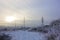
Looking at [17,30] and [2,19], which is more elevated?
[2,19]

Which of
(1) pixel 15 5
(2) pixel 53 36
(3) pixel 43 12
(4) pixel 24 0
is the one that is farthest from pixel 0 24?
(2) pixel 53 36

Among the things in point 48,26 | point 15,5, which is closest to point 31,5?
point 15,5

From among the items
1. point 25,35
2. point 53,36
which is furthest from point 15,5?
point 53,36

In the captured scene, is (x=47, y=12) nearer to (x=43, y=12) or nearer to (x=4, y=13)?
(x=43, y=12)

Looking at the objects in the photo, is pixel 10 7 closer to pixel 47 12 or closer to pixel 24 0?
pixel 24 0

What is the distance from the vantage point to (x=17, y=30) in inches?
72.0

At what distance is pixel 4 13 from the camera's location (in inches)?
72.3

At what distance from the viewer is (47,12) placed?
190cm

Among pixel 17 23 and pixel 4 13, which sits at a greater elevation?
pixel 4 13

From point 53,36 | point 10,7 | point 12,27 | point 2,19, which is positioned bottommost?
point 53,36

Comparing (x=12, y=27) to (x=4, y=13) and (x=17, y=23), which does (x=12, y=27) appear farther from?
(x=4, y=13)

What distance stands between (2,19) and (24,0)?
0.45 m

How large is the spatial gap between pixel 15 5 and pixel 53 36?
2.47 ft

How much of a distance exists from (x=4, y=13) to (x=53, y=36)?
824 mm
